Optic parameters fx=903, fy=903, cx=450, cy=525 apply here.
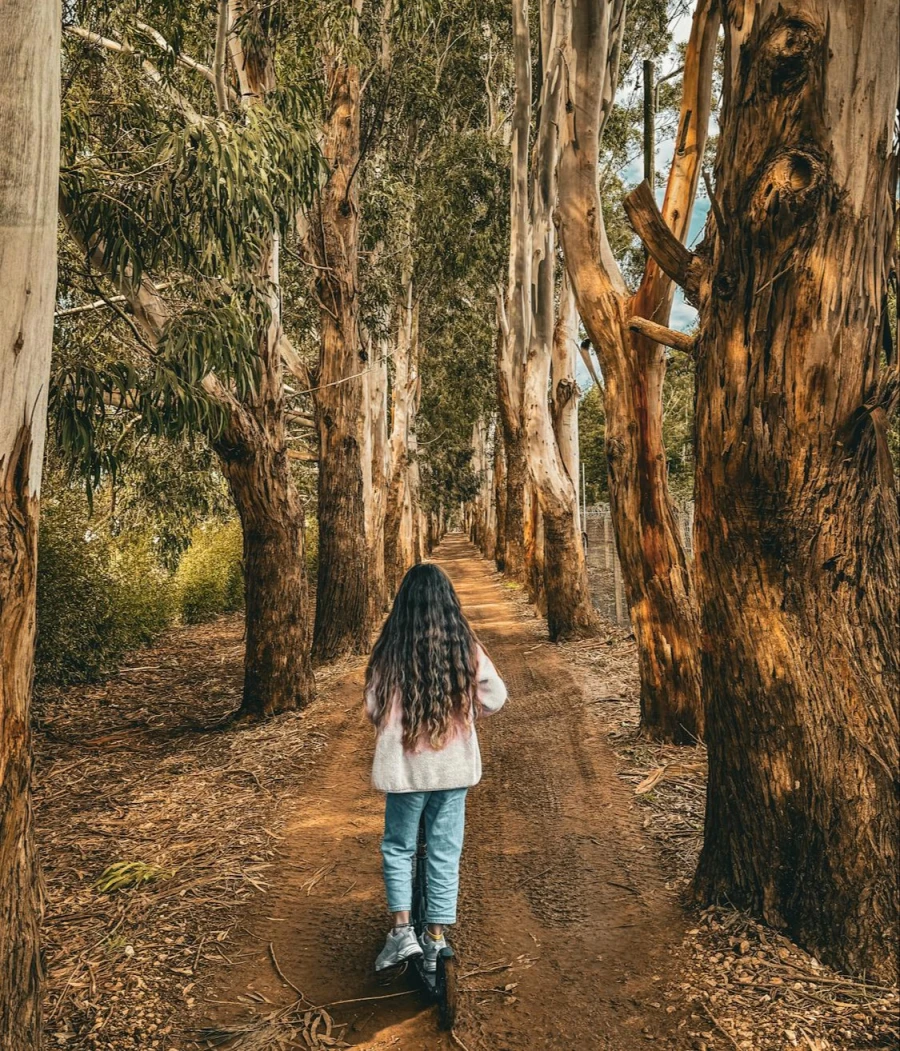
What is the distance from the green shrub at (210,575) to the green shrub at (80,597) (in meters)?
3.22

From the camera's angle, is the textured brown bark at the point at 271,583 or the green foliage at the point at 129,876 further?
the textured brown bark at the point at 271,583

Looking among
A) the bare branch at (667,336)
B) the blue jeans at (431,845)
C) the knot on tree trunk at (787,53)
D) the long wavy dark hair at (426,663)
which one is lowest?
the blue jeans at (431,845)

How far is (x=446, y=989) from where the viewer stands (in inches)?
131

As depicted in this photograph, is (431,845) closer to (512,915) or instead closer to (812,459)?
(512,915)

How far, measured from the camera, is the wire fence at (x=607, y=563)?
42.4 ft

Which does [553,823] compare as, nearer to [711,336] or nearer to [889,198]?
[711,336]

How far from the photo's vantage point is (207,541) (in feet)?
56.5

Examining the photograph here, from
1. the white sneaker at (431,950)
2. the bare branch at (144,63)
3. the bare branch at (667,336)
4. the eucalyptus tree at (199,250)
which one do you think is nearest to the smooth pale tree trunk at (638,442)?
the bare branch at (667,336)

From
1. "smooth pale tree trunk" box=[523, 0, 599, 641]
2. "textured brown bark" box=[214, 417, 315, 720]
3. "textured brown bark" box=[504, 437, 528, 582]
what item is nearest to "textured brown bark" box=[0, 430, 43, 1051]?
"textured brown bark" box=[214, 417, 315, 720]

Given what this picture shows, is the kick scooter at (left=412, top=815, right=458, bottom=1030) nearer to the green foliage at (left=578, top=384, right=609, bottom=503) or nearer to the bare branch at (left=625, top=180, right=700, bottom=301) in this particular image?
the bare branch at (left=625, top=180, right=700, bottom=301)

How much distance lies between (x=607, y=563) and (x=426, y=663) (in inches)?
559

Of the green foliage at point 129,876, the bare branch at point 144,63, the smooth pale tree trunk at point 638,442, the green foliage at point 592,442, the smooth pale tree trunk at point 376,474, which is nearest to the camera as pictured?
the green foliage at point 129,876

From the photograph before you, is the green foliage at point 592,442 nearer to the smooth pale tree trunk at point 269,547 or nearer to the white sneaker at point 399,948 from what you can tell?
the smooth pale tree trunk at point 269,547

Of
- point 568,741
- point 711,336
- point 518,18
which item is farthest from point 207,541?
point 711,336
